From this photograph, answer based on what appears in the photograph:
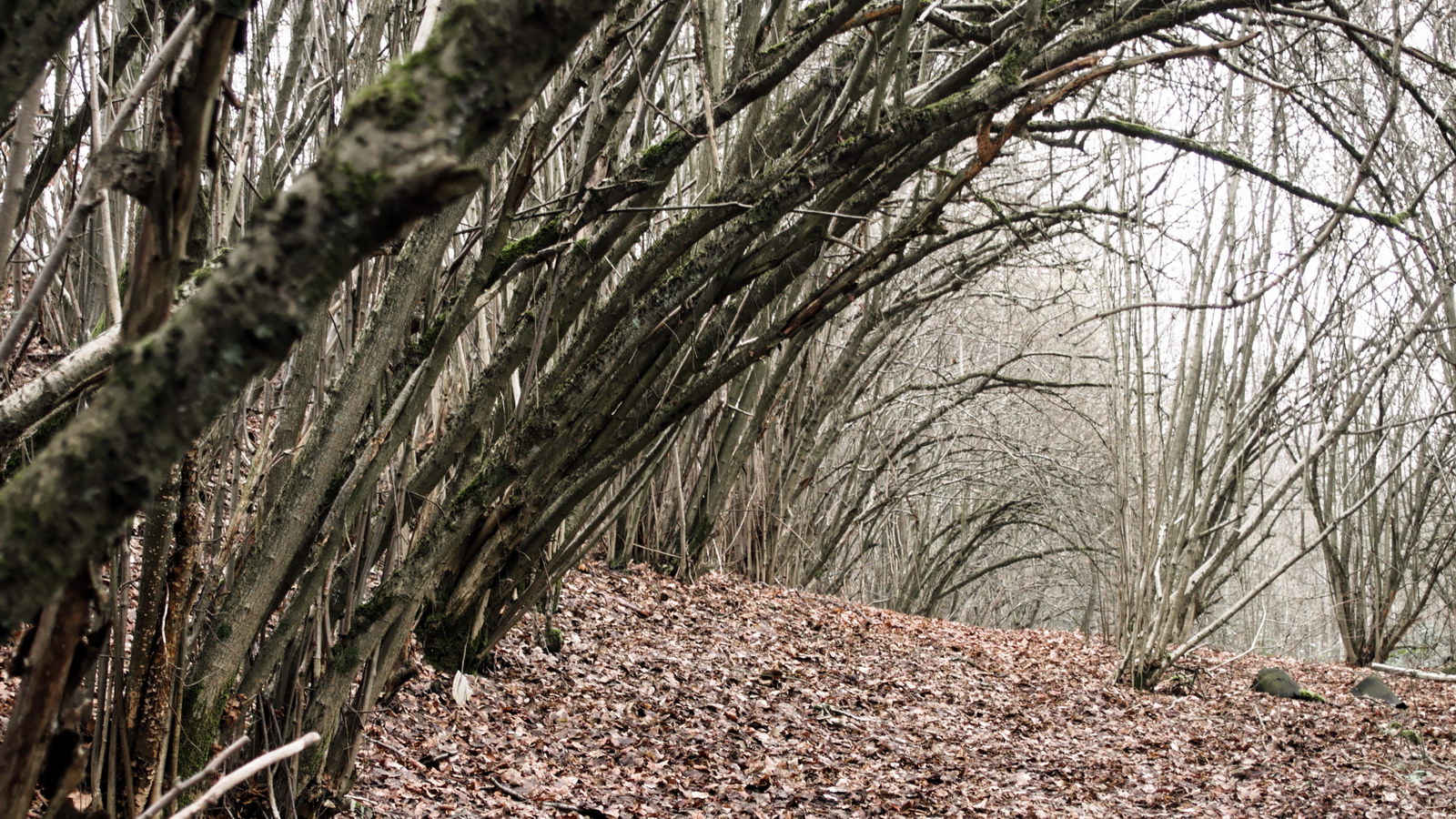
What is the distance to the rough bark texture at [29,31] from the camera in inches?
38.1

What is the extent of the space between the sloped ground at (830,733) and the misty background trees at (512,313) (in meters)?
0.37

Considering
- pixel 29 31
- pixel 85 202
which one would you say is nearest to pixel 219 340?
pixel 29 31

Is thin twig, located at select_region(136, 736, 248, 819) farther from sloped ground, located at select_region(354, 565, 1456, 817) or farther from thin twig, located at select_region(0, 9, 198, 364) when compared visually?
sloped ground, located at select_region(354, 565, 1456, 817)

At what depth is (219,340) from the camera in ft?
2.60

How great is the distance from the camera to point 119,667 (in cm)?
209

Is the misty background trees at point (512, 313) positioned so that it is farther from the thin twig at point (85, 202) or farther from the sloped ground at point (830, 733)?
the sloped ground at point (830, 733)

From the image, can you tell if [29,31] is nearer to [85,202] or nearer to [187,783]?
[85,202]

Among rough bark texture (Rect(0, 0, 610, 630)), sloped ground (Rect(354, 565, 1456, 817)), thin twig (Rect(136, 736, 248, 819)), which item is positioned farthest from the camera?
sloped ground (Rect(354, 565, 1456, 817))

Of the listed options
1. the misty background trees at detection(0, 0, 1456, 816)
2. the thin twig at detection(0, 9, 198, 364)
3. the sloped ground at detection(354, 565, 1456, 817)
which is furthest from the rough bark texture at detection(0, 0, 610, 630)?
the sloped ground at detection(354, 565, 1456, 817)

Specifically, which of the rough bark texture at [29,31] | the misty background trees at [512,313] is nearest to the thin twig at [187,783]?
the misty background trees at [512,313]

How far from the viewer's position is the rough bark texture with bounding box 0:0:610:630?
0.79m

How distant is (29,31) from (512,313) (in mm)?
2251

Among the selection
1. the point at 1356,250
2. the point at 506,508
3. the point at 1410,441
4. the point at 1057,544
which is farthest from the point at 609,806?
the point at 1057,544

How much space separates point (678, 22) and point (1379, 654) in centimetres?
838
